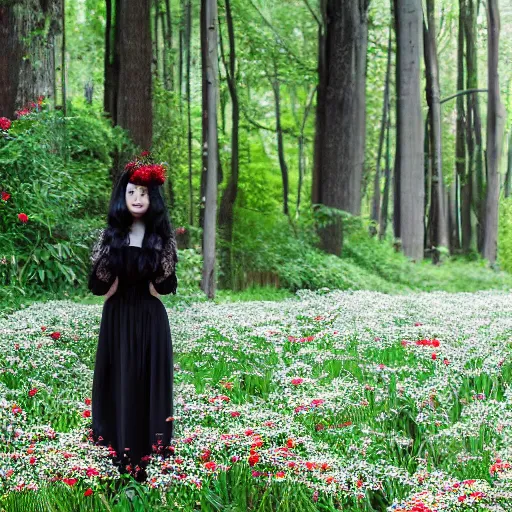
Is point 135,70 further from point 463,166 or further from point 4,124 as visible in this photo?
point 463,166

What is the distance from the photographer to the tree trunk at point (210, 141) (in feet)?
37.2

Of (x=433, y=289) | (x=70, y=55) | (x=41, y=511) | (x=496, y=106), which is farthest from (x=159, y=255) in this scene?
(x=70, y=55)

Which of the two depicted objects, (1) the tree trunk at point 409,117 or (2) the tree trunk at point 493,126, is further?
(2) the tree trunk at point 493,126

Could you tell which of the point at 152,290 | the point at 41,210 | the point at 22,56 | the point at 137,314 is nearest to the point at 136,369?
the point at 137,314

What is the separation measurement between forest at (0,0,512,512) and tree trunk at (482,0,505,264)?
7cm

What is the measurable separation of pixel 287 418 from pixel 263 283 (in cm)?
987

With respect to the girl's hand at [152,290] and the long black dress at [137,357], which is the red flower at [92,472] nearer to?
the long black dress at [137,357]

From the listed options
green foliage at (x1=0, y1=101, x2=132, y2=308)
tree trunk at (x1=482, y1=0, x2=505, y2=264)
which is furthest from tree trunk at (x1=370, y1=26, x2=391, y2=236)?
green foliage at (x1=0, y1=101, x2=132, y2=308)

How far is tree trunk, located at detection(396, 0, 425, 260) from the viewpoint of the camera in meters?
17.9

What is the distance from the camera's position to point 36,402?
Answer: 5312 millimetres

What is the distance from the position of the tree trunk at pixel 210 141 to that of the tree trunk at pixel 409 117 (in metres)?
7.49

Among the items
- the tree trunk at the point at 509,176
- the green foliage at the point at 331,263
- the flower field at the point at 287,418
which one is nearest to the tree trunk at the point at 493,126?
the green foliage at the point at 331,263

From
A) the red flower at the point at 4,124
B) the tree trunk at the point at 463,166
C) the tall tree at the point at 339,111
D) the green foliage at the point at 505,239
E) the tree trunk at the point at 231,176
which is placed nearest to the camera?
the red flower at the point at 4,124

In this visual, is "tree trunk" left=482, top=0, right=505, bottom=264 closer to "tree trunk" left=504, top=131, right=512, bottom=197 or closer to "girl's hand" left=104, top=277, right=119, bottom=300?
"tree trunk" left=504, top=131, right=512, bottom=197
